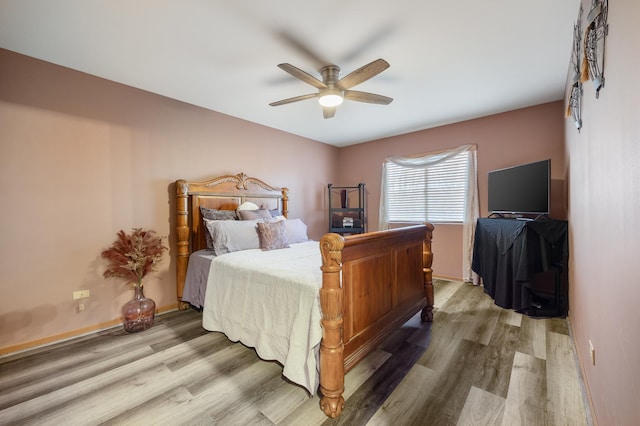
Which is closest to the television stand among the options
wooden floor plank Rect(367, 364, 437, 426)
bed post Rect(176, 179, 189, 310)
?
wooden floor plank Rect(367, 364, 437, 426)

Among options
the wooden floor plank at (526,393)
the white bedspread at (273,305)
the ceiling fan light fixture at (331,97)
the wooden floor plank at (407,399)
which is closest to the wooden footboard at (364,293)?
the white bedspread at (273,305)

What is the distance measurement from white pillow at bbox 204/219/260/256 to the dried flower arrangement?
58cm

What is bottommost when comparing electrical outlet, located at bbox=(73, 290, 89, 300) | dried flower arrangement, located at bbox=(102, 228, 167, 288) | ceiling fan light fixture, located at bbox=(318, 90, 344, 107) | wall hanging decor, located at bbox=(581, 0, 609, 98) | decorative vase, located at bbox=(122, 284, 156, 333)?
decorative vase, located at bbox=(122, 284, 156, 333)

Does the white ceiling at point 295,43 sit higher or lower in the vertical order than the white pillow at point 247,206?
higher

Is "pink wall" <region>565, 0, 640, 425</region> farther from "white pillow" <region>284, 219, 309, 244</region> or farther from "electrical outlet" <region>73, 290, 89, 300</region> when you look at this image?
"electrical outlet" <region>73, 290, 89, 300</region>

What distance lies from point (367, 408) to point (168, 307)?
2631 mm

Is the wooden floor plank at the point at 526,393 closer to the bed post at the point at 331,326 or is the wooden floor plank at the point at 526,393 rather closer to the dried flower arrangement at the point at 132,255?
the bed post at the point at 331,326

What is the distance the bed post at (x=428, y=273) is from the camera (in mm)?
2764

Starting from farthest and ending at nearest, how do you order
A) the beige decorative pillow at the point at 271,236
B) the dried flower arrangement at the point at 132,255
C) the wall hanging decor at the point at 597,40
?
the beige decorative pillow at the point at 271,236 < the dried flower arrangement at the point at 132,255 < the wall hanging decor at the point at 597,40

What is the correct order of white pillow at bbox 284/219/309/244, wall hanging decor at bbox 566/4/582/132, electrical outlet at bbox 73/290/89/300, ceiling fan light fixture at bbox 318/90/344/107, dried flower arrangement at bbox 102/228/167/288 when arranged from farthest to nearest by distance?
white pillow at bbox 284/219/309/244
dried flower arrangement at bbox 102/228/167/288
electrical outlet at bbox 73/290/89/300
ceiling fan light fixture at bbox 318/90/344/107
wall hanging decor at bbox 566/4/582/132

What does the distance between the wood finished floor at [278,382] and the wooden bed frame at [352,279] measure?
0.23m

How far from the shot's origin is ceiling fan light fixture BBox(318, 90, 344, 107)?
2385 mm

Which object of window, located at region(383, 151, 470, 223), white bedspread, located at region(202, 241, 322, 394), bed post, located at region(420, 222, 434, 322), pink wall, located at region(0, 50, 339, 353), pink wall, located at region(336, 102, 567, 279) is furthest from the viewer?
window, located at region(383, 151, 470, 223)

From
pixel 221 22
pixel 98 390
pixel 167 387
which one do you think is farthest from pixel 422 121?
pixel 98 390
